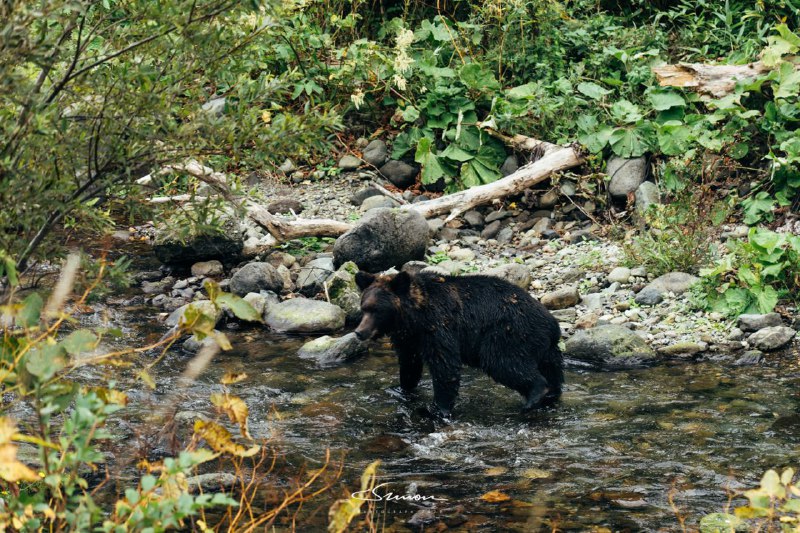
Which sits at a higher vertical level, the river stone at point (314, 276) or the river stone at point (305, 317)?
the river stone at point (314, 276)

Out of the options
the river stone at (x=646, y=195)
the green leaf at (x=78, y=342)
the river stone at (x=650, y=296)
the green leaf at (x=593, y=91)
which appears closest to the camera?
the green leaf at (x=78, y=342)

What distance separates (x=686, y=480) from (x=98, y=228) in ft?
13.5

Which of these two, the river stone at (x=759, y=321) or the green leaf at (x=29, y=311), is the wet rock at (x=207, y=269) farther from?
the green leaf at (x=29, y=311)

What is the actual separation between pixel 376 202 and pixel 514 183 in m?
1.99

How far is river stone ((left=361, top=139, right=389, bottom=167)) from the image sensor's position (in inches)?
532

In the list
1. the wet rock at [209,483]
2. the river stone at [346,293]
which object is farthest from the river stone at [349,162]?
the wet rock at [209,483]

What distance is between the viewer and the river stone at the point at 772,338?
8.31 m

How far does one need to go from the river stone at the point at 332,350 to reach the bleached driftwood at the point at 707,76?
5669 millimetres

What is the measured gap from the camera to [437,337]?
286 inches

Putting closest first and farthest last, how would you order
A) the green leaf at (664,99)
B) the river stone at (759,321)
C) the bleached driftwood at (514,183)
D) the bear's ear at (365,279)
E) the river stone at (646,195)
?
the bear's ear at (365,279) → the river stone at (759,321) → the river stone at (646,195) → the green leaf at (664,99) → the bleached driftwood at (514,183)

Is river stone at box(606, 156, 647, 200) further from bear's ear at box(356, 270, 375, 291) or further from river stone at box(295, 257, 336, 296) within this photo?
bear's ear at box(356, 270, 375, 291)

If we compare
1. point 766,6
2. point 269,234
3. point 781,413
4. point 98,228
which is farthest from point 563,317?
point 766,6

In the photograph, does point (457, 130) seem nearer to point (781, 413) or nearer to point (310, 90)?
point (310, 90)

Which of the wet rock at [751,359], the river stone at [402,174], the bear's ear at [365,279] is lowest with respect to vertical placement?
the wet rock at [751,359]
